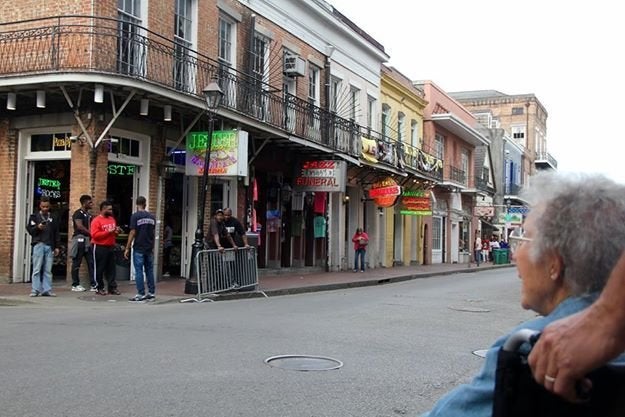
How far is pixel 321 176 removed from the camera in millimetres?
20969

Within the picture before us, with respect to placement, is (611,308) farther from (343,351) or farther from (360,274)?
(360,274)

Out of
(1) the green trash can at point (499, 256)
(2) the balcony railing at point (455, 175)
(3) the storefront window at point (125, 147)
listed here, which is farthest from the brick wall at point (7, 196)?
(1) the green trash can at point (499, 256)

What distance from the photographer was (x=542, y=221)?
1.96m

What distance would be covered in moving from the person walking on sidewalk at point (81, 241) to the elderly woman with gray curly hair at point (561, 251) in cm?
1210

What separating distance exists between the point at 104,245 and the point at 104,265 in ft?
1.36

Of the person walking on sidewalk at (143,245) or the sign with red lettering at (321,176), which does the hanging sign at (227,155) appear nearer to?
the person walking on sidewalk at (143,245)

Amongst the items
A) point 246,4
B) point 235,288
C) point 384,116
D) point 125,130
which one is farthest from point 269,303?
point 384,116

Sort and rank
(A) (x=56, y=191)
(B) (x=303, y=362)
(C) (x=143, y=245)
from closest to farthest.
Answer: (B) (x=303, y=362) → (C) (x=143, y=245) → (A) (x=56, y=191)

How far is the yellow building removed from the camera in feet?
95.9

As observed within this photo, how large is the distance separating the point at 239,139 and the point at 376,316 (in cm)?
621

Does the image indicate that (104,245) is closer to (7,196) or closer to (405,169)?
(7,196)

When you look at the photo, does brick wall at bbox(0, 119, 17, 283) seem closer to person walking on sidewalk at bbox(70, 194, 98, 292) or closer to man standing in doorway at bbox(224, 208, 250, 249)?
person walking on sidewalk at bbox(70, 194, 98, 292)

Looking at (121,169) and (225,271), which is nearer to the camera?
(225,271)

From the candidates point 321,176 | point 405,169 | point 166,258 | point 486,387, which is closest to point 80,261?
point 166,258
